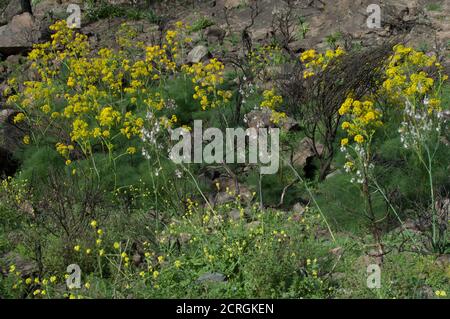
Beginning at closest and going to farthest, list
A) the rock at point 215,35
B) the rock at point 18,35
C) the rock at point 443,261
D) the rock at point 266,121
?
the rock at point 443,261 < the rock at point 266,121 < the rock at point 215,35 < the rock at point 18,35

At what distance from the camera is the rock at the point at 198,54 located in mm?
12781

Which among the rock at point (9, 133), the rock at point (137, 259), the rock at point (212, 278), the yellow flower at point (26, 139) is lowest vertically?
the rock at point (9, 133)

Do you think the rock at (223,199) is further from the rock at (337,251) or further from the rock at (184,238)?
the rock at (337,251)

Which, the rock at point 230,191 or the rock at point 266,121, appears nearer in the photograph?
the rock at point 230,191

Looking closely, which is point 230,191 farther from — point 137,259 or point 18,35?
point 18,35

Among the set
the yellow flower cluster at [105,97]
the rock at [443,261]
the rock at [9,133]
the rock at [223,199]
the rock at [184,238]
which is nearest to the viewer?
the rock at [443,261]

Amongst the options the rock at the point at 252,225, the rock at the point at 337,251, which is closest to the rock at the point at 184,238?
the rock at the point at 252,225

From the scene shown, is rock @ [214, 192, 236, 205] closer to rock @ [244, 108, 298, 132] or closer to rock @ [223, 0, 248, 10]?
rock @ [244, 108, 298, 132]

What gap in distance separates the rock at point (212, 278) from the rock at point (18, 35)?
11396 millimetres

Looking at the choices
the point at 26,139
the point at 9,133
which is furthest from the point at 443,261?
the point at 9,133

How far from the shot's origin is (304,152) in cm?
885

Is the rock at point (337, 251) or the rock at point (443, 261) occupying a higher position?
the rock at point (443, 261)

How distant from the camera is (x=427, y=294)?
5.17m

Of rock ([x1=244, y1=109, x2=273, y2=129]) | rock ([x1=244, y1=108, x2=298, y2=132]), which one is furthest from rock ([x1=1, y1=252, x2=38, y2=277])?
rock ([x1=244, y1=109, x2=273, y2=129])
